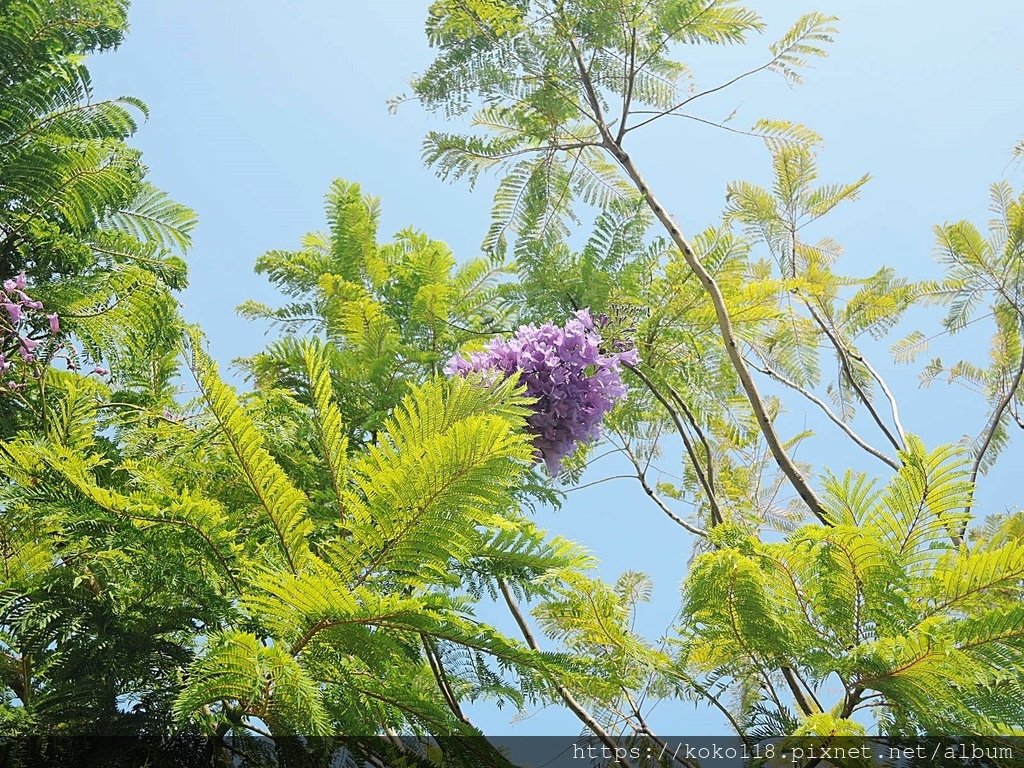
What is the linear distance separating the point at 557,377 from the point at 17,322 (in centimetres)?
135

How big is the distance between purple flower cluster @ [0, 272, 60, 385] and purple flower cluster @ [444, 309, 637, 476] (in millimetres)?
1050

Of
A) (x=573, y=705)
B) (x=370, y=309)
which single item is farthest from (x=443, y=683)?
(x=370, y=309)

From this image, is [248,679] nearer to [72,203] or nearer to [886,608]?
[886,608]

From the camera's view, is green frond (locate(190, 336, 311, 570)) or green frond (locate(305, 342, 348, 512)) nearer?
green frond (locate(190, 336, 311, 570))

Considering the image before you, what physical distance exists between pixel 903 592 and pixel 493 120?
2.74 meters

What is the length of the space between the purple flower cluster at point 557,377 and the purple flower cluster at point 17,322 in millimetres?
1050

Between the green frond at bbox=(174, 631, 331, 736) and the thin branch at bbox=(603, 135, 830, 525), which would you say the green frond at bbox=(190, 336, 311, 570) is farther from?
the thin branch at bbox=(603, 135, 830, 525)

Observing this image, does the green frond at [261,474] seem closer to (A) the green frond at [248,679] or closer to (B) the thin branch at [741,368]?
(A) the green frond at [248,679]

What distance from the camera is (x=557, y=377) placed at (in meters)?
2.32

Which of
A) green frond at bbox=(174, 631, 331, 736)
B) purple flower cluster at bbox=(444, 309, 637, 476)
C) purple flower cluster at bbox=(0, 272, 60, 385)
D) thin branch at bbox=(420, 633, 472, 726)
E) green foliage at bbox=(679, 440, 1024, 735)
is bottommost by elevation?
green frond at bbox=(174, 631, 331, 736)

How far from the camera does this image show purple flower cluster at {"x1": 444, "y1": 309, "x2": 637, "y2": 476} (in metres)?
2.32

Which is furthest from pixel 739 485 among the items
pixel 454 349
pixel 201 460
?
pixel 201 460

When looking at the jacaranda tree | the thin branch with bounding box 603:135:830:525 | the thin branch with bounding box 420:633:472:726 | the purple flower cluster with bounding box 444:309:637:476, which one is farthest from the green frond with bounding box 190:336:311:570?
the thin branch with bounding box 603:135:830:525

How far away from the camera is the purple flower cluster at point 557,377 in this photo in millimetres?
2316
